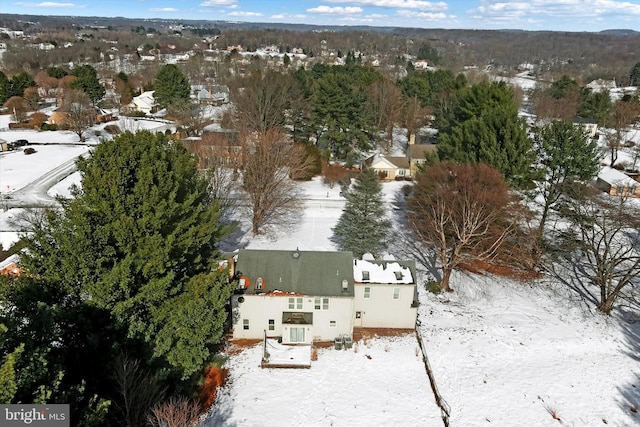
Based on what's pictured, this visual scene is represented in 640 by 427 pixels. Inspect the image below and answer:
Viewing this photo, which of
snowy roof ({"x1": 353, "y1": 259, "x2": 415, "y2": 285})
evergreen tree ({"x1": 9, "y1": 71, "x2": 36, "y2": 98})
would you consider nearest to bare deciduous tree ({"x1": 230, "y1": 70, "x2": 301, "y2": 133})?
snowy roof ({"x1": 353, "y1": 259, "x2": 415, "y2": 285})

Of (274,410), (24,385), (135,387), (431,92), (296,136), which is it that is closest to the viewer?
(24,385)

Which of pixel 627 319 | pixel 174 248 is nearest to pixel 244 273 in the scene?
pixel 174 248

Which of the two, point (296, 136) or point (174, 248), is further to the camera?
point (296, 136)

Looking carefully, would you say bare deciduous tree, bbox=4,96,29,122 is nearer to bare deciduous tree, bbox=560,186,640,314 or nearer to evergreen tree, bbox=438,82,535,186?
evergreen tree, bbox=438,82,535,186

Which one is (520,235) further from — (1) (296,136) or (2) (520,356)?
(1) (296,136)

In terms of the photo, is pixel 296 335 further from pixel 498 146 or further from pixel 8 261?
pixel 498 146

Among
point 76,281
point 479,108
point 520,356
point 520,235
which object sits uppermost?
point 479,108
